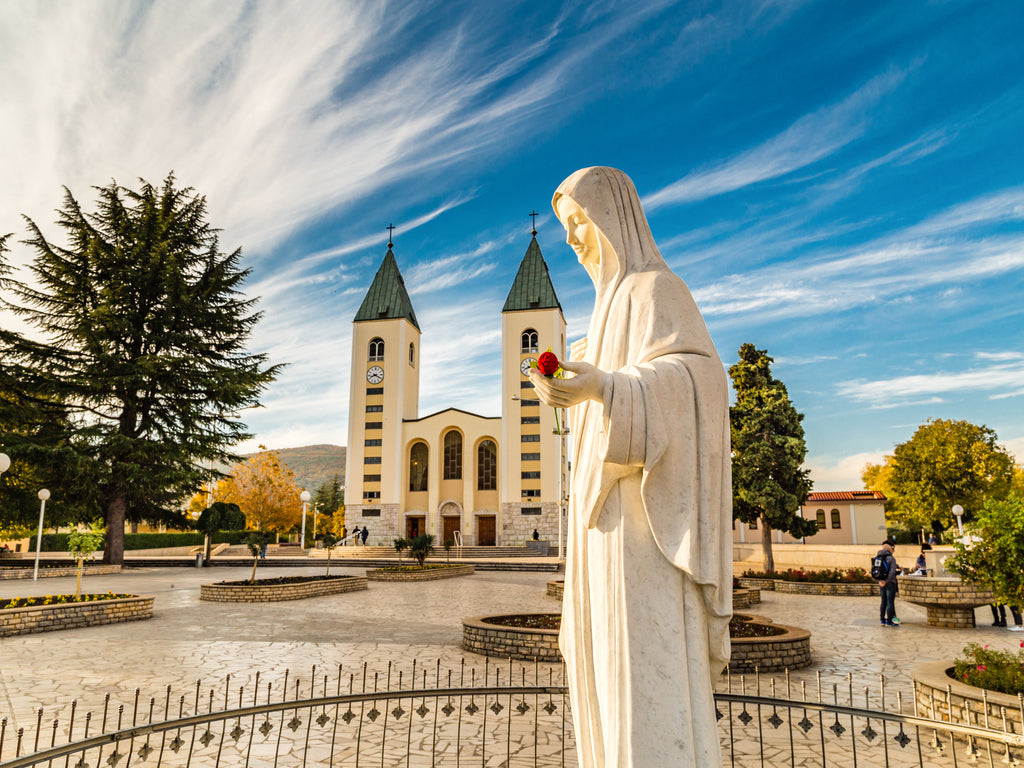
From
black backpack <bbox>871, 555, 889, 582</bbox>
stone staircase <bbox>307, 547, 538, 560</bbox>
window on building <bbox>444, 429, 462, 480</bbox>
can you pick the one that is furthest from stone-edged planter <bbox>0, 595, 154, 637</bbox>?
window on building <bbox>444, 429, 462, 480</bbox>

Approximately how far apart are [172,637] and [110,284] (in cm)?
2115

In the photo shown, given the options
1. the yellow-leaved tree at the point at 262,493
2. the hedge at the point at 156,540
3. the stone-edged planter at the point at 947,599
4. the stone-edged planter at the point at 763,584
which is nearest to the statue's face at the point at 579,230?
the stone-edged planter at the point at 947,599

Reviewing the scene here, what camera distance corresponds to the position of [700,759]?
76.0 inches

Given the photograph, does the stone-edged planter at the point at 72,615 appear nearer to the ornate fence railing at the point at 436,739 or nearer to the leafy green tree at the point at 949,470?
the ornate fence railing at the point at 436,739

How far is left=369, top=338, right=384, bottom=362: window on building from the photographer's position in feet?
154

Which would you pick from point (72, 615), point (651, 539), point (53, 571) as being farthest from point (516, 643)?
point (53, 571)

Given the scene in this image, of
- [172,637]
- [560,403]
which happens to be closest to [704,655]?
[560,403]

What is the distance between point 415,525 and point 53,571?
25199 millimetres

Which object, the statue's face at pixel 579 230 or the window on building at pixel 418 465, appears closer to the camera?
the statue's face at pixel 579 230

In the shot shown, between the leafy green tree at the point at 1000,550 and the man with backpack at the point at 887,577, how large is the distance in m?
4.19

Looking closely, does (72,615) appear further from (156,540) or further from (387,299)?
(387,299)

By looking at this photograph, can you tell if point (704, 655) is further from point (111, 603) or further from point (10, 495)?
point (10, 495)

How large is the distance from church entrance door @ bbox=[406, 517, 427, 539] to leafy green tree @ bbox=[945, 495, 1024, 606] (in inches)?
1554

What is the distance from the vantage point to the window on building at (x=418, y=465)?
45.8m
